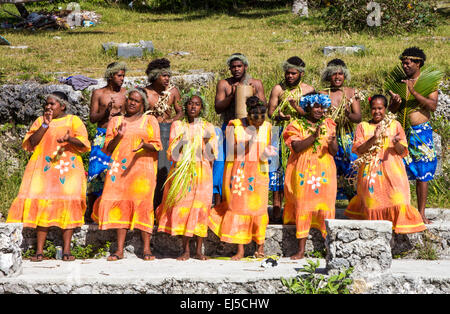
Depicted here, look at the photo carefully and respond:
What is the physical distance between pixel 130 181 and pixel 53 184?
0.79m

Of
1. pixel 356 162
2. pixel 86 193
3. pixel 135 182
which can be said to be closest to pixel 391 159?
pixel 356 162

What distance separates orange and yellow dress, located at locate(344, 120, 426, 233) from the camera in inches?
258

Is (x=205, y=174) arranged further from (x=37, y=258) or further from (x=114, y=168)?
(x=37, y=258)

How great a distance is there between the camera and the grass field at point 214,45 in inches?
418

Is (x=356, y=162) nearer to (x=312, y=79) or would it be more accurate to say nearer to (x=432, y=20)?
(x=312, y=79)

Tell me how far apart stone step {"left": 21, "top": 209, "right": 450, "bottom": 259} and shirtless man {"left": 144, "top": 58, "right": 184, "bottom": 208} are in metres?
0.54

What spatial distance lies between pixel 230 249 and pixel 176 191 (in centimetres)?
88

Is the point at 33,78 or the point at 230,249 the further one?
the point at 33,78

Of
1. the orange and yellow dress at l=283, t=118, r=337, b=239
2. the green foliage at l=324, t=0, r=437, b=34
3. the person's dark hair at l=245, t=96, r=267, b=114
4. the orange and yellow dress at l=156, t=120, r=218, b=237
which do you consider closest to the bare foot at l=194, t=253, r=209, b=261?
the orange and yellow dress at l=156, t=120, r=218, b=237

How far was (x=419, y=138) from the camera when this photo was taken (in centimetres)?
712

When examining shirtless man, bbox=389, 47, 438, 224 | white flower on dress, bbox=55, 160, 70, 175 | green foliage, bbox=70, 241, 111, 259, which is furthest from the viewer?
shirtless man, bbox=389, 47, 438, 224

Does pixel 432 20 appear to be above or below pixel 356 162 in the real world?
above

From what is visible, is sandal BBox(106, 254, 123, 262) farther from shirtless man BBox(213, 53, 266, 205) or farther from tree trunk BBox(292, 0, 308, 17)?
tree trunk BBox(292, 0, 308, 17)

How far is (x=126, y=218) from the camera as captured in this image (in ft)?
21.9
